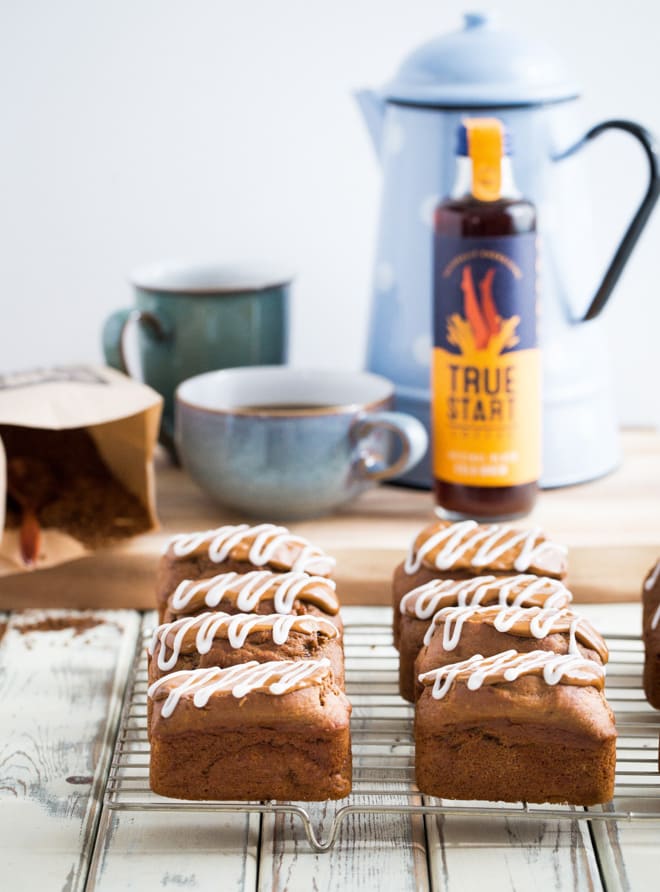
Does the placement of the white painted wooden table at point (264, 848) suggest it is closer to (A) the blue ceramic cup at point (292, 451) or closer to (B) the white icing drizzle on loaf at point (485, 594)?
(B) the white icing drizzle on loaf at point (485, 594)

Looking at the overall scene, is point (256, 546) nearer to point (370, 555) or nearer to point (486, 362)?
point (370, 555)

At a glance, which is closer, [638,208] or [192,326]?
[638,208]

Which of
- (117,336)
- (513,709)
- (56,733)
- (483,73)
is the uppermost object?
(483,73)

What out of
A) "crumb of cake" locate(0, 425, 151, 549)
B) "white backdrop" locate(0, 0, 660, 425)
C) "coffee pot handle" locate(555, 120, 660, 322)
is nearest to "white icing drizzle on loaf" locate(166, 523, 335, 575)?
"crumb of cake" locate(0, 425, 151, 549)

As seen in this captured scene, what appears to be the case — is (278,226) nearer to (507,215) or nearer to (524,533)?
(507,215)

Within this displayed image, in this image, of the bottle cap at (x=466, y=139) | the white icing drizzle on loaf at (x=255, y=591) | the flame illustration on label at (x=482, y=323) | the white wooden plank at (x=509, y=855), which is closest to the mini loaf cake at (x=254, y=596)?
the white icing drizzle on loaf at (x=255, y=591)

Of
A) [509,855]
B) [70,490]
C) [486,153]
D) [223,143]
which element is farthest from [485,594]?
[223,143]

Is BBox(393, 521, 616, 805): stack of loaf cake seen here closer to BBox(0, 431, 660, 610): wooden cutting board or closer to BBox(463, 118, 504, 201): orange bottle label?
BBox(0, 431, 660, 610): wooden cutting board

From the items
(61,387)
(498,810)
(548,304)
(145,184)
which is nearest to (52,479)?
(61,387)
